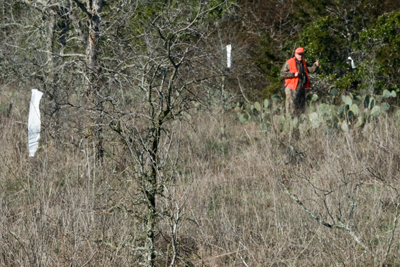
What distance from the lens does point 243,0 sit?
37.6 ft

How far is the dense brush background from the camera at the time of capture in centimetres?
294

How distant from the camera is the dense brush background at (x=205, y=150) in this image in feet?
9.65

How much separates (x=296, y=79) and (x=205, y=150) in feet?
8.15

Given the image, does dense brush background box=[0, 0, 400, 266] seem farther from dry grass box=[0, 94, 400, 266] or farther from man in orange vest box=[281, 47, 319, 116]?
man in orange vest box=[281, 47, 319, 116]

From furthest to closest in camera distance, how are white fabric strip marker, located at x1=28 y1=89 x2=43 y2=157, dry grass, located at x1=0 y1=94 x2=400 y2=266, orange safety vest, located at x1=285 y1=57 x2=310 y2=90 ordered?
orange safety vest, located at x1=285 y1=57 x2=310 y2=90, white fabric strip marker, located at x1=28 y1=89 x2=43 y2=157, dry grass, located at x1=0 y1=94 x2=400 y2=266

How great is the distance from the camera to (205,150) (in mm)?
6238

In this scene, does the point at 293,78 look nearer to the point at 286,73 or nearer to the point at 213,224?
the point at 286,73

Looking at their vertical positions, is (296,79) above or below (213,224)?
above

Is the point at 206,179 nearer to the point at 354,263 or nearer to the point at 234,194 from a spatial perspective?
the point at 234,194

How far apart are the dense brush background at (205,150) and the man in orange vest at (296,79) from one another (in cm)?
60

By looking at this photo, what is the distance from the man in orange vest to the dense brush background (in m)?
0.60

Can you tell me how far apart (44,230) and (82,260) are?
28 centimetres

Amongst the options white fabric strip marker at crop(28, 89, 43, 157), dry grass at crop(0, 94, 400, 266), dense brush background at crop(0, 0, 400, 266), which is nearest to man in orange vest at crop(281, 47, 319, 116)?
dense brush background at crop(0, 0, 400, 266)

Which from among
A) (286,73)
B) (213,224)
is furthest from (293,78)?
(213,224)
